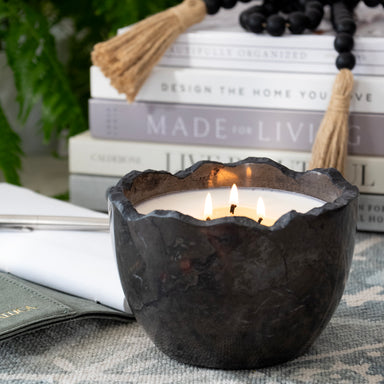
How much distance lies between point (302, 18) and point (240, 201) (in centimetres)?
32

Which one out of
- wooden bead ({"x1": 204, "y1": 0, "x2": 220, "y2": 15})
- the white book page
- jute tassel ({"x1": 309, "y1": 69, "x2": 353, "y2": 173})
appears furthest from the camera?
wooden bead ({"x1": 204, "y1": 0, "x2": 220, "y2": 15})

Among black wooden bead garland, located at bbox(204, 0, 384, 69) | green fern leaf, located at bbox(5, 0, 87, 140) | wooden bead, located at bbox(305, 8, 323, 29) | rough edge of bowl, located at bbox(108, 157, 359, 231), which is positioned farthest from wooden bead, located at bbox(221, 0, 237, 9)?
rough edge of bowl, located at bbox(108, 157, 359, 231)

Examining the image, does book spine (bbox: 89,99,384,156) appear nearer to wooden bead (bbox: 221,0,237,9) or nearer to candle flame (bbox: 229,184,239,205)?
wooden bead (bbox: 221,0,237,9)

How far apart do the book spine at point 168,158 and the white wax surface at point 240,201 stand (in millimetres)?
261

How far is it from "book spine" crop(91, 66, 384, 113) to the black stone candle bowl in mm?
288

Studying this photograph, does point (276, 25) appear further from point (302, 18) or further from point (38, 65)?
point (38, 65)

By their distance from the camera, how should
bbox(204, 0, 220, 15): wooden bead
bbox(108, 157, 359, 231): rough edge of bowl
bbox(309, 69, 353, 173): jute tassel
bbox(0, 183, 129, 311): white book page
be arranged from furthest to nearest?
bbox(204, 0, 220, 15): wooden bead
bbox(309, 69, 353, 173): jute tassel
bbox(0, 183, 129, 311): white book page
bbox(108, 157, 359, 231): rough edge of bowl

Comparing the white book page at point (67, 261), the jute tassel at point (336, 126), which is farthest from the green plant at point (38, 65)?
the jute tassel at point (336, 126)

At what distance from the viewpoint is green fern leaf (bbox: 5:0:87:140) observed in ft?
2.82

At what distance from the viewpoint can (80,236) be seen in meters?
0.61

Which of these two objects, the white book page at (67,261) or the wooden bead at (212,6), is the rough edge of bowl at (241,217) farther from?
the wooden bead at (212,6)

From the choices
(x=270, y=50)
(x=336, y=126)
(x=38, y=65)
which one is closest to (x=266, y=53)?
(x=270, y=50)

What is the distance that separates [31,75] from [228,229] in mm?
544

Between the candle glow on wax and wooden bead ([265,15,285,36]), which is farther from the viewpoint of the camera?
wooden bead ([265,15,285,36])
